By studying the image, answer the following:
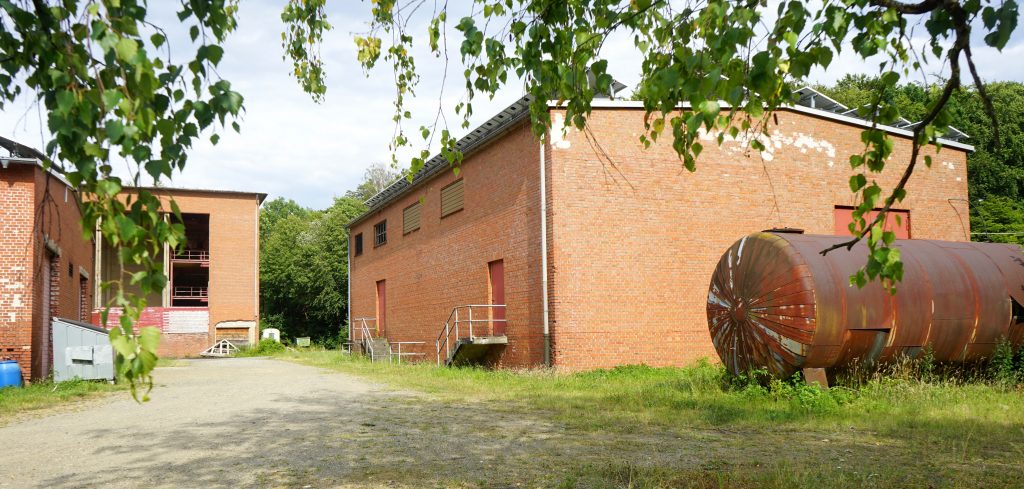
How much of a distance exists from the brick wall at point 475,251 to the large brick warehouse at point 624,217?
0.17 feet

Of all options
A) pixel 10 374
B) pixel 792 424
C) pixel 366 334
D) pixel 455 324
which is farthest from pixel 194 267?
pixel 792 424

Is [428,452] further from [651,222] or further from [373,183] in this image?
[373,183]

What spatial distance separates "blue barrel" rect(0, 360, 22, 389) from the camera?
46.1 ft

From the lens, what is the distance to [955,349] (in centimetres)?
1088

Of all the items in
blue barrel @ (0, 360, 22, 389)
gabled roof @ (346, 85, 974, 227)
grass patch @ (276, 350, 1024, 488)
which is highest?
gabled roof @ (346, 85, 974, 227)

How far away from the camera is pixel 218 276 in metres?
38.8

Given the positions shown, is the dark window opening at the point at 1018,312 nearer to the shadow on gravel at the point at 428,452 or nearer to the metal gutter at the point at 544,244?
the shadow on gravel at the point at 428,452

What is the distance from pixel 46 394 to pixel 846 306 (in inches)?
510

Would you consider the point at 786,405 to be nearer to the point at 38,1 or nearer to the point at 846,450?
the point at 846,450

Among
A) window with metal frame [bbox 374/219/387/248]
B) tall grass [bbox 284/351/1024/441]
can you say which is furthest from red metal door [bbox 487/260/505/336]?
window with metal frame [bbox 374/219/387/248]

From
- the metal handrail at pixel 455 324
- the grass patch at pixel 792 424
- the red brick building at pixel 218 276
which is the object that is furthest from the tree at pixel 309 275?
the grass patch at pixel 792 424

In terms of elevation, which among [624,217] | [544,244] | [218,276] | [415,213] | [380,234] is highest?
[415,213]

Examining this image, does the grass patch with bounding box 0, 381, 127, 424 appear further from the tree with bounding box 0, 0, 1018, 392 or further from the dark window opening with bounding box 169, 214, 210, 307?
the dark window opening with bounding box 169, 214, 210, 307

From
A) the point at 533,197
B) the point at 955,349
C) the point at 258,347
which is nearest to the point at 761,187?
the point at 533,197
